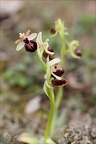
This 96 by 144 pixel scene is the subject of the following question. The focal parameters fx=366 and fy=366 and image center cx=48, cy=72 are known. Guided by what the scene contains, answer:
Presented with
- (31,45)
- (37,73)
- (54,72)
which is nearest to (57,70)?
(54,72)

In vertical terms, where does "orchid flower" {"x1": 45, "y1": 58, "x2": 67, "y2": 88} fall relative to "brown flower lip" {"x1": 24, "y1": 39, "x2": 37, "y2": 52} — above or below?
below

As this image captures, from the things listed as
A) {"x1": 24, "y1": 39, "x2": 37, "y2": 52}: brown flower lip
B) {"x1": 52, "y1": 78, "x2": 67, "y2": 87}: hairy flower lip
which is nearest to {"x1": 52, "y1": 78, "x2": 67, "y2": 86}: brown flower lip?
{"x1": 52, "y1": 78, "x2": 67, "y2": 87}: hairy flower lip

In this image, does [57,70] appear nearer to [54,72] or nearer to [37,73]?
[54,72]

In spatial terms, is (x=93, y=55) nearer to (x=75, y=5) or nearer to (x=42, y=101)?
(x=42, y=101)

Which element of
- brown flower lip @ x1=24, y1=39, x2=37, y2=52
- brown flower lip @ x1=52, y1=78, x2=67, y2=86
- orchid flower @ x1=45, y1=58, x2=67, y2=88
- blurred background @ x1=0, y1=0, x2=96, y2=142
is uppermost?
blurred background @ x1=0, y1=0, x2=96, y2=142

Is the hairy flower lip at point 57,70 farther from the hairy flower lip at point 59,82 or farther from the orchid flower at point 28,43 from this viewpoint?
the orchid flower at point 28,43

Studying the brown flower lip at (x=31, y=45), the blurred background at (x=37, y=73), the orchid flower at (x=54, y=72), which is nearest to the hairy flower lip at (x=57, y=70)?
the orchid flower at (x=54, y=72)

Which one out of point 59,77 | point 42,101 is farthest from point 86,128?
point 42,101

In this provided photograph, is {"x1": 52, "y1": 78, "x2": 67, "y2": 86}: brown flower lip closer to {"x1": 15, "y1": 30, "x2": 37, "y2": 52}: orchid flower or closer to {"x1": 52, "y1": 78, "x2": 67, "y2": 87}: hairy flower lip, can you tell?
{"x1": 52, "y1": 78, "x2": 67, "y2": 87}: hairy flower lip
